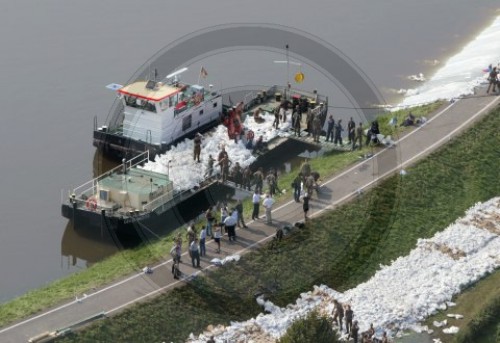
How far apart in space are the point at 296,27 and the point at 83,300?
41.2 meters

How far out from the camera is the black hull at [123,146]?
5653cm

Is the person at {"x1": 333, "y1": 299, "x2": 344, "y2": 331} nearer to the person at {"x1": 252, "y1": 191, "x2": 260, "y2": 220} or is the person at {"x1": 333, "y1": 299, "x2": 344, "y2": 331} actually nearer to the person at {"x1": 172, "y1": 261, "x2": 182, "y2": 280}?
the person at {"x1": 172, "y1": 261, "x2": 182, "y2": 280}

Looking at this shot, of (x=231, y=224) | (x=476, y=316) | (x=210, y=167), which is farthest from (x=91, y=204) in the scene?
(x=476, y=316)

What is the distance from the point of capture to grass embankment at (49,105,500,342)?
4088 cm

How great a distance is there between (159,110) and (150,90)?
1.35 meters

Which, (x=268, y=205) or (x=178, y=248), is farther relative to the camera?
(x=268, y=205)

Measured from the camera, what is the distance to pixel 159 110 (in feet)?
186

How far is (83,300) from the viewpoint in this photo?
4141 cm

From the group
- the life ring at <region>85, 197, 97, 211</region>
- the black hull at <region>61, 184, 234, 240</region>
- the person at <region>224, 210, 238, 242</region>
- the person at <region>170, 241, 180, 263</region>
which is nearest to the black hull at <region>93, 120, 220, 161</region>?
the black hull at <region>61, 184, 234, 240</region>

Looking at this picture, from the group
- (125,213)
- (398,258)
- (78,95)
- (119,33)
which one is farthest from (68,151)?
(398,258)

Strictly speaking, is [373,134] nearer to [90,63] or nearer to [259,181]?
[259,181]

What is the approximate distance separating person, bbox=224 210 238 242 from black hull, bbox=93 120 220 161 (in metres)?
11.5

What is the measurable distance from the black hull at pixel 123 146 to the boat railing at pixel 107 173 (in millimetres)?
376

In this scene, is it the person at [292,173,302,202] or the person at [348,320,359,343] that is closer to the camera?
the person at [348,320,359,343]
